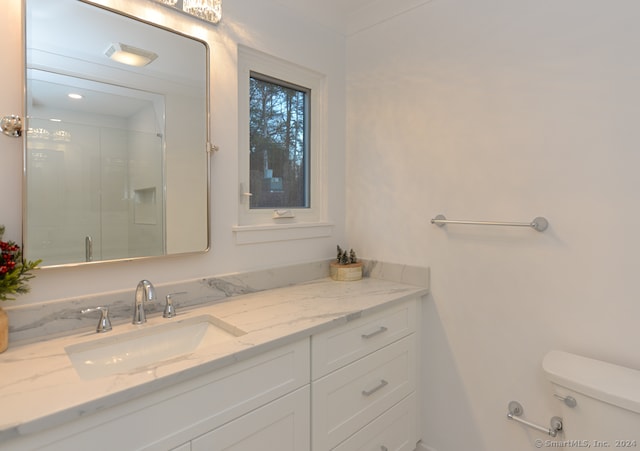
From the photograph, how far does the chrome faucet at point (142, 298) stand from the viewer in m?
1.20

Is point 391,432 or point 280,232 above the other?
point 280,232

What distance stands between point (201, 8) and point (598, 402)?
6.51 ft

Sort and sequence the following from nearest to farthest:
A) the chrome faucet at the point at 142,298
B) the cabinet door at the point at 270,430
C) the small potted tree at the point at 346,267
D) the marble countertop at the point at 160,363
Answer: the marble countertop at the point at 160,363 → the cabinet door at the point at 270,430 → the chrome faucet at the point at 142,298 → the small potted tree at the point at 346,267

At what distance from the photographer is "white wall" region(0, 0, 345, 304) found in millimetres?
1061

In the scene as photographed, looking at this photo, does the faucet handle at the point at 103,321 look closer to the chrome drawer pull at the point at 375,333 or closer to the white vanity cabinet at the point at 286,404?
the white vanity cabinet at the point at 286,404

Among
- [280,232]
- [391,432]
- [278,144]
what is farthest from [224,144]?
[391,432]

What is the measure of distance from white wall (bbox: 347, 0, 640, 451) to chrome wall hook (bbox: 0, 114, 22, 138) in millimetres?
1491

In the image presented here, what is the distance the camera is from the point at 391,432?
1.57 meters

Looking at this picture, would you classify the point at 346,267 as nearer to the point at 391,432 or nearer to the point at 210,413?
the point at 391,432

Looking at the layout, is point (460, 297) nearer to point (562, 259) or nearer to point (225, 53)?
point (562, 259)

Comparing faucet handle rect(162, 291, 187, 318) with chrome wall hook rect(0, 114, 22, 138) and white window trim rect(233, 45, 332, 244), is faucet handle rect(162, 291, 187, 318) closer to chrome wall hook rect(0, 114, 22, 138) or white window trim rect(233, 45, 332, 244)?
white window trim rect(233, 45, 332, 244)

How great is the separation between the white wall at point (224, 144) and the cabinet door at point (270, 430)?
24.6 inches

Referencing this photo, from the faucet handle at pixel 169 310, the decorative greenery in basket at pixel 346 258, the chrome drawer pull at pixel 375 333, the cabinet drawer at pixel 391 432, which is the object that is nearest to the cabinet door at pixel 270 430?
the cabinet drawer at pixel 391 432

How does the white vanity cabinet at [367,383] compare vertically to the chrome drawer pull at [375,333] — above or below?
below
